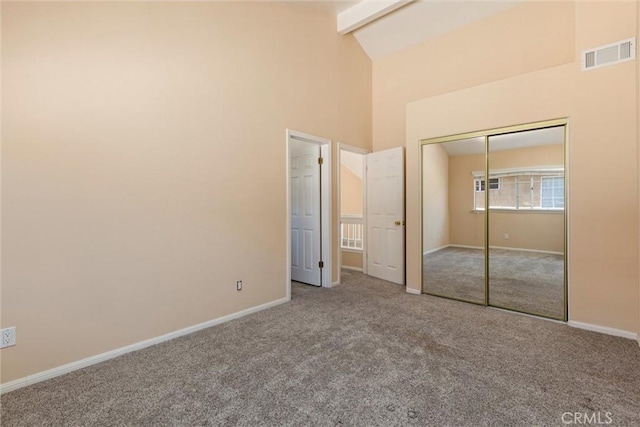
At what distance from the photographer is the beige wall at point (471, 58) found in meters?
3.34

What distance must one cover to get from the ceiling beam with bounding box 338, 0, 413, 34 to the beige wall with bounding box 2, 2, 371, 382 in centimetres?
75

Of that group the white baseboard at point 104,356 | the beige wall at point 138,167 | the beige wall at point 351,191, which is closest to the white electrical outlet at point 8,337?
the beige wall at point 138,167

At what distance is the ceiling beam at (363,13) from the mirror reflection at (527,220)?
2.00 m

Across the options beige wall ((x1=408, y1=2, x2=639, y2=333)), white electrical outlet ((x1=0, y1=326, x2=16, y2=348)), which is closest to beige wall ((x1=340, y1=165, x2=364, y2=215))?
beige wall ((x1=408, y1=2, x2=639, y2=333))

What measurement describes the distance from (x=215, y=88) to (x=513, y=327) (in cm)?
367

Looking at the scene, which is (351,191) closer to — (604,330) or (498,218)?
(498,218)

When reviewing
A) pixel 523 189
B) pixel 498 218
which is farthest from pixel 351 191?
pixel 523 189

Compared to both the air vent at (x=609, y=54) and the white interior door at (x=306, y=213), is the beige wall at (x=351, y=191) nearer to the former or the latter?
the white interior door at (x=306, y=213)

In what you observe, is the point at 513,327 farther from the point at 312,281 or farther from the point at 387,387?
the point at 312,281

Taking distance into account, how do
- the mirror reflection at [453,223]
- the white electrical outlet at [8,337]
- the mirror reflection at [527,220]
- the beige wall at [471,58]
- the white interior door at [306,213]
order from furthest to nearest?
the white interior door at [306,213], the mirror reflection at [453,223], the beige wall at [471,58], the mirror reflection at [527,220], the white electrical outlet at [8,337]

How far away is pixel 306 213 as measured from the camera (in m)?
4.33

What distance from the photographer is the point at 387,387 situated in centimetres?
188

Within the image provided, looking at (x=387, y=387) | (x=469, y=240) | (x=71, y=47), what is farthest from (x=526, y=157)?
(x=71, y=47)

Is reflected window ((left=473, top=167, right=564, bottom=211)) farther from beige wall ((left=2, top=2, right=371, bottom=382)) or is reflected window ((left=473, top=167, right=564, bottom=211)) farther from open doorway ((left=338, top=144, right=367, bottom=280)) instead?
beige wall ((left=2, top=2, right=371, bottom=382))
